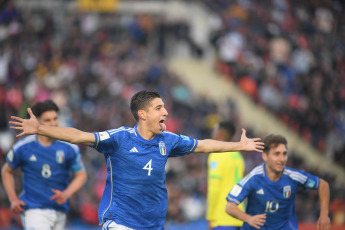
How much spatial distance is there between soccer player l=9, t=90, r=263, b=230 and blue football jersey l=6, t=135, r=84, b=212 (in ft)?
6.07

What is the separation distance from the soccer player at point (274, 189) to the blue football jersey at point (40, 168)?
2.47 meters

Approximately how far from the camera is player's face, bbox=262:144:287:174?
7.33m

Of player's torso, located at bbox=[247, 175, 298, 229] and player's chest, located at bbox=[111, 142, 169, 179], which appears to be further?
player's torso, located at bbox=[247, 175, 298, 229]

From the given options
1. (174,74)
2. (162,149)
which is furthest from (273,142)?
(174,74)

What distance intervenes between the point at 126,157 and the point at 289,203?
237 centimetres

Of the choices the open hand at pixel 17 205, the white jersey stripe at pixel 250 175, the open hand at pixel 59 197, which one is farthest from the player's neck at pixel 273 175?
the open hand at pixel 17 205

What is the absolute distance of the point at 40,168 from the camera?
26.5 feet

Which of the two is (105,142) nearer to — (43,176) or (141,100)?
(141,100)

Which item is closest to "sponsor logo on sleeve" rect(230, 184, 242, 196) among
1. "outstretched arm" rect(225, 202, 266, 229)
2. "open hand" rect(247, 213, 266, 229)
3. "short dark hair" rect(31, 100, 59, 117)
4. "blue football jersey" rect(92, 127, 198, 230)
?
"outstretched arm" rect(225, 202, 266, 229)

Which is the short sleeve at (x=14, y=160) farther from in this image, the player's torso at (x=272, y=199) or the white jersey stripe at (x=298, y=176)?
the white jersey stripe at (x=298, y=176)

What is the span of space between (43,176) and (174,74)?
13.3 meters

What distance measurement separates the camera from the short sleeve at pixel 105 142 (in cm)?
618

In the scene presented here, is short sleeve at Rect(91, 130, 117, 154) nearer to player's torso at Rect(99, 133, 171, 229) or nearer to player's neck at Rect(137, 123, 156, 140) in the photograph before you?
player's torso at Rect(99, 133, 171, 229)

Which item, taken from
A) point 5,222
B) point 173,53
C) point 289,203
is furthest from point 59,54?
point 289,203
